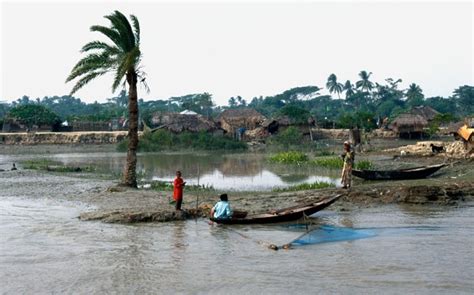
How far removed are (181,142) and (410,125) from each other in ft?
75.2

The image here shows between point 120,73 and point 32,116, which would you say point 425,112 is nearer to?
point 32,116

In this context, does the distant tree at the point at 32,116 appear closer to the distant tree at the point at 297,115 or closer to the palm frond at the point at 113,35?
the distant tree at the point at 297,115

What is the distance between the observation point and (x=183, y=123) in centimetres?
5609

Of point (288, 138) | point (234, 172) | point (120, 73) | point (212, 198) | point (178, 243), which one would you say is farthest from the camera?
point (288, 138)

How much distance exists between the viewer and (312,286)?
8.77m

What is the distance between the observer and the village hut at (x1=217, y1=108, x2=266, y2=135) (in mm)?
61281

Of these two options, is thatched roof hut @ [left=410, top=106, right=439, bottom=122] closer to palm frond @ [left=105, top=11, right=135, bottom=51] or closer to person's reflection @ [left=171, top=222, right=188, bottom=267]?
palm frond @ [left=105, top=11, right=135, bottom=51]

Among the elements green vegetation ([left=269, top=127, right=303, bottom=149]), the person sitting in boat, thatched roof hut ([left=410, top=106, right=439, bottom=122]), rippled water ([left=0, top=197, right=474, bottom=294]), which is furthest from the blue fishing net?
thatched roof hut ([left=410, top=106, right=439, bottom=122])

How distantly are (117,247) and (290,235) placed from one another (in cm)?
392

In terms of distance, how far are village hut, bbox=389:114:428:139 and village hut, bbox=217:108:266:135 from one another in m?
15.1

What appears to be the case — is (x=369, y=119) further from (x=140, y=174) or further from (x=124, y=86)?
(x=124, y=86)

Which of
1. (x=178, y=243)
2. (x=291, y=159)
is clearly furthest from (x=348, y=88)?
(x=178, y=243)

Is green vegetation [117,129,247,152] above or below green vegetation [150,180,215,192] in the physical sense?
above

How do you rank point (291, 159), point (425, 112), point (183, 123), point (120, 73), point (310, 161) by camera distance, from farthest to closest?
point (425, 112) < point (183, 123) < point (291, 159) < point (310, 161) < point (120, 73)
